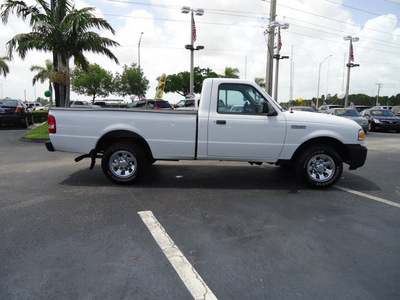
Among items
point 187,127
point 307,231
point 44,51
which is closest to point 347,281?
point 307,231

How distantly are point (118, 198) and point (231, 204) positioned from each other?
184 cm

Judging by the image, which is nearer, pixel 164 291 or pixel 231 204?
pixel 164 291

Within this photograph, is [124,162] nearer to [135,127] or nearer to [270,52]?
[135,127]

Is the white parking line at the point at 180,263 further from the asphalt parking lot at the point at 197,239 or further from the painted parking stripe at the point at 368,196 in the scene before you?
the painted parking stripe at the point at 368,196

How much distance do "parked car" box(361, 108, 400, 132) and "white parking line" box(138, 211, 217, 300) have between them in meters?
18.4

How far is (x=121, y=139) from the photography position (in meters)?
5.46

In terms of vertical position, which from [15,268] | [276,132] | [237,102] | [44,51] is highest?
[44,51]

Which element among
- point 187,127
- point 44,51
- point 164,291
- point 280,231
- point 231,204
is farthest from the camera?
point 44,51

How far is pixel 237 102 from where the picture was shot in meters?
5.27

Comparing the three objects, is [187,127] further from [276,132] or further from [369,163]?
[369,163]

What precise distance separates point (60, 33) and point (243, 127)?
1431 centimetres

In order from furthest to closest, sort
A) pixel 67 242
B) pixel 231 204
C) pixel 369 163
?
pixel 369 163 < pixel 231 204 < pixel 67 242

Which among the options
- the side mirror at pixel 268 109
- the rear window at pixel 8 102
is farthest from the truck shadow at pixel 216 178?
the rear window at pixel 8 102

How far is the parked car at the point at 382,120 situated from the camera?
1762 cm
